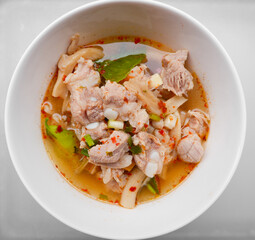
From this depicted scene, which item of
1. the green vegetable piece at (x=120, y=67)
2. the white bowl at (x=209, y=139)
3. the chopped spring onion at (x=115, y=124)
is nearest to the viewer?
the white bowl at (x=209, y=139)

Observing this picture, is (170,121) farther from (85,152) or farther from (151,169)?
(85,152)

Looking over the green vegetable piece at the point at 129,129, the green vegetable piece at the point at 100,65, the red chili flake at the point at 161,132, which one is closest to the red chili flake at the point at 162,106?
the red chili flake at the point at 161,132

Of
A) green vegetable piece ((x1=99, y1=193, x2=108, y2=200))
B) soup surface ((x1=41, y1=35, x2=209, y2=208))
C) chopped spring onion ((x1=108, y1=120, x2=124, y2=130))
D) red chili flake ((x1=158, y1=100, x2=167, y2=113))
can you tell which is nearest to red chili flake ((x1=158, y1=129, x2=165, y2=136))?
soup surface ((x1=41, y1=35, x2=209, y2=208))

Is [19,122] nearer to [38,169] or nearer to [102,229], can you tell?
[38,169]

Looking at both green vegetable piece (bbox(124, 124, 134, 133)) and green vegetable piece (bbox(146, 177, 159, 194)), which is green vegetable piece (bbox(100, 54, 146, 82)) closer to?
green vegetable piece (bbox(124, 124, 134, 133))

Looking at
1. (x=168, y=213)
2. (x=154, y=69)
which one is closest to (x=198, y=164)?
(x=168, y=213)

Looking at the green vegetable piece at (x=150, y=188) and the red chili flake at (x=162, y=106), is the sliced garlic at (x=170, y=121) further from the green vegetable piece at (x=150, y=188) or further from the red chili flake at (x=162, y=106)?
the green vegetable piece at (x=150, y=188)

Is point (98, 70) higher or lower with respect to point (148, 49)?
lower
